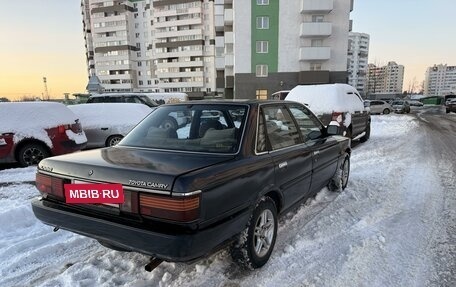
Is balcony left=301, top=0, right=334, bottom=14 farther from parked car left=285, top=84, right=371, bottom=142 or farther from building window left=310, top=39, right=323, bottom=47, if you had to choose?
parked car left=285, top=84, right=371, bottom=142

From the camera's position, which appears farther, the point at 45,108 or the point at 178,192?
the point at 45,108

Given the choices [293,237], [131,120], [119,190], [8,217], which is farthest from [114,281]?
[131,120]

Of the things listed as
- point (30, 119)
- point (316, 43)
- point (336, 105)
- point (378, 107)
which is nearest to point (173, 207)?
point (30, 119)

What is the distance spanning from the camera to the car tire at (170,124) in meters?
3.27

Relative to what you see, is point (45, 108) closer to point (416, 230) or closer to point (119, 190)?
point (119, 190)

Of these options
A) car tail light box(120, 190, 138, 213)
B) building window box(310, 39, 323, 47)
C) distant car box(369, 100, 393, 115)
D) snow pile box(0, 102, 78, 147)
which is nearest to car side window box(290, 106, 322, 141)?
car tail light box(120, 190, 138, 213)

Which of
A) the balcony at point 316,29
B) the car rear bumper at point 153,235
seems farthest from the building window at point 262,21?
the car rear bumper at point 153,235

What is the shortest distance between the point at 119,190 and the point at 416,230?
11.3 feet

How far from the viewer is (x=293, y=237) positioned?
341 centimetres

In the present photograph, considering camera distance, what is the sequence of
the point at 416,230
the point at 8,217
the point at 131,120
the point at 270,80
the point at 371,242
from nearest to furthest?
the point at 371,242 → the point at 416,230 → the point at 8,217 → the point at 131,120 → the point at 270,80

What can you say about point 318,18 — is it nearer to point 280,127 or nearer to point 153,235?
point 280,127

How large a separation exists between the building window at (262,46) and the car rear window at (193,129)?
1314 inches

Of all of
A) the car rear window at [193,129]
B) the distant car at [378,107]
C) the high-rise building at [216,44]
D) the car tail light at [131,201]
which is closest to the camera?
the car tail light at [131,201]

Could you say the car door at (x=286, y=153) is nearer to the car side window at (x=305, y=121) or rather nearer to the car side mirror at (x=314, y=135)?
the car side window at (x=305, y=121)
